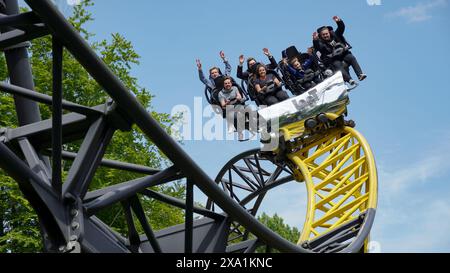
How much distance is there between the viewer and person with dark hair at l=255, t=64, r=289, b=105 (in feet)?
39.0

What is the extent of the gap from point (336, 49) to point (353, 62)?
420 millimetres

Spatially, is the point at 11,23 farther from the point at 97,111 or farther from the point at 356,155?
the point at 356,155

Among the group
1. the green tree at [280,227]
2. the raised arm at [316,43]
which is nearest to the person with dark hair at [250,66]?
the raised arm at [316,43]

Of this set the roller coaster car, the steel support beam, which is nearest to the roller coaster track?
the steel support beam

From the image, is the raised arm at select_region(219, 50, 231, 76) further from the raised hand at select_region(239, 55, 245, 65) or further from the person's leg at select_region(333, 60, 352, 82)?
the person's leg at select_region(333, 60, 352, 82)

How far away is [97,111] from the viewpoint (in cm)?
468

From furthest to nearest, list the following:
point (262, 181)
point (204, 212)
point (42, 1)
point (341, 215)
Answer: point (262, 181) → point (341, 215) → point (204, 212) → point (42, 1)

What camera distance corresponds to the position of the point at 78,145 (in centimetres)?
1238

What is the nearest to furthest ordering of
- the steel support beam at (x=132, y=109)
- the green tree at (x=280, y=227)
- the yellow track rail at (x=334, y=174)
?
the steel support beam at (x=132, y=109)
the yellow track rail at (x=334, y=174)
the green tree at (x=280, y=227)

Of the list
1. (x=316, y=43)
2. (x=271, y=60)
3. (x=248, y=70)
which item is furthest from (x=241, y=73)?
(x=316, y=43)

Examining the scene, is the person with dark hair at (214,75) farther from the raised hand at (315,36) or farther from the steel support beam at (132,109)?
the steel support beam at (132,109)

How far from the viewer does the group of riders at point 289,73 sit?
11.9m
